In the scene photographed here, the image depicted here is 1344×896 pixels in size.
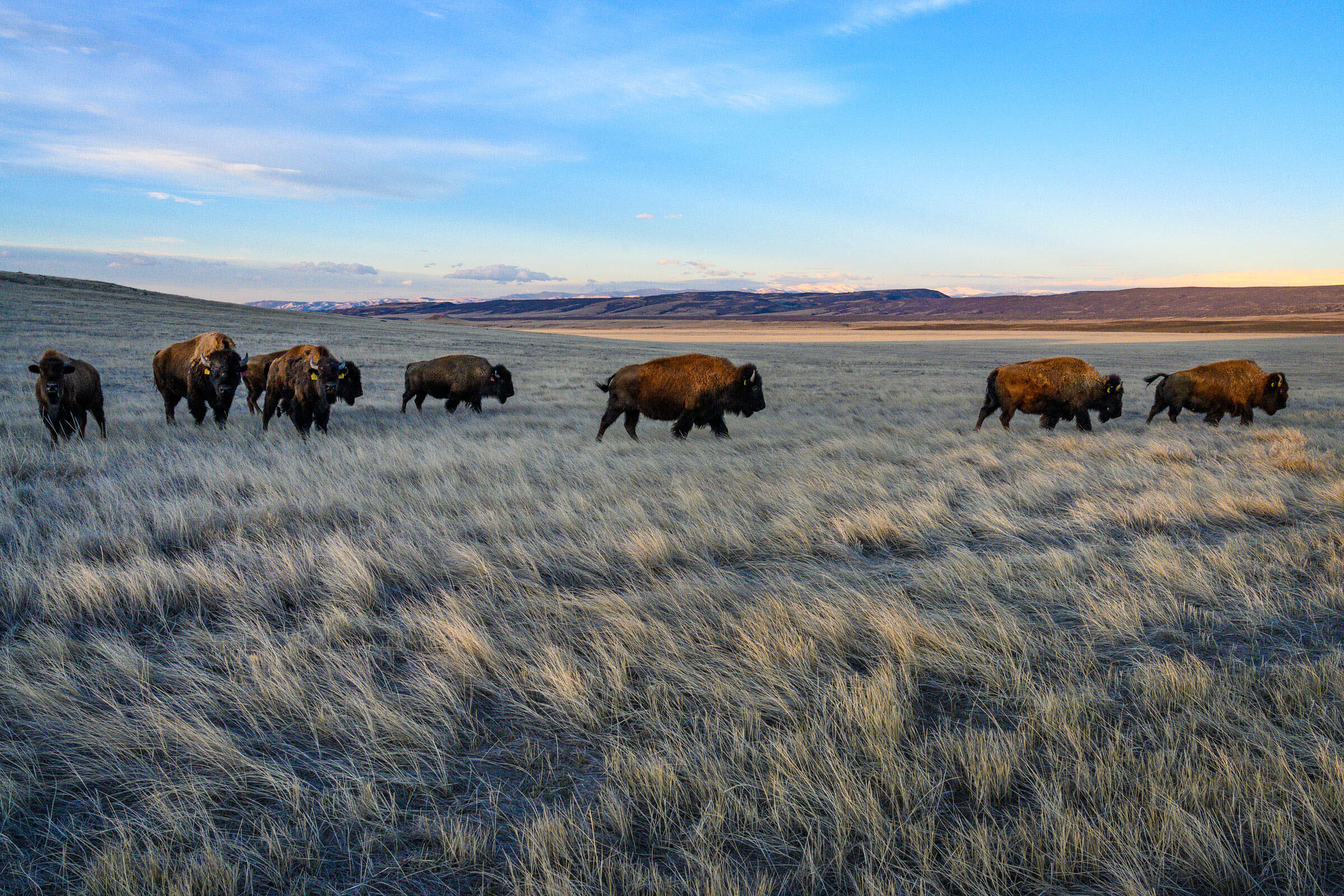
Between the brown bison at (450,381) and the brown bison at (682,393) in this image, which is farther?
the brown bison at (450,381)

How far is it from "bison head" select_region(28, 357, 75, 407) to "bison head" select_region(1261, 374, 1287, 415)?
73.3 ft

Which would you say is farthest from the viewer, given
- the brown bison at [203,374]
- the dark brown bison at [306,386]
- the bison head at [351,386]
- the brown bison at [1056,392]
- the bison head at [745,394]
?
the bison head at [351,386]

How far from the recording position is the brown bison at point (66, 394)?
32.0 ft

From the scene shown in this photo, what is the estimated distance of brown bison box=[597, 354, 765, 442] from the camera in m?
12.2

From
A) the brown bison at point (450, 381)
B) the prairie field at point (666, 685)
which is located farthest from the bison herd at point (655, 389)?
the prairie field at point (666, 685)

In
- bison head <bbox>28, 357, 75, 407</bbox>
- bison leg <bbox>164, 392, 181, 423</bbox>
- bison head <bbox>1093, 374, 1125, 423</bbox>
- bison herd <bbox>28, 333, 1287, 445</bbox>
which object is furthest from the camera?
bison head <bbox>1093, 374, 1125, 423</bbox>

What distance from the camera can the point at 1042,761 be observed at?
2580 millimetres

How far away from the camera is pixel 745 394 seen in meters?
12.4

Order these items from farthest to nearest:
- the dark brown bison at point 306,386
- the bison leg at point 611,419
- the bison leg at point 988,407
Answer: the bison leg at point 988,407 < the bison leg at point 611,419 < the dark brown bison at point 306,386

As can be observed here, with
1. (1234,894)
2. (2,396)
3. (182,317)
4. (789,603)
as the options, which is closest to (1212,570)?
(789,603)

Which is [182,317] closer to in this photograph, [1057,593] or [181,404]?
[181,404]

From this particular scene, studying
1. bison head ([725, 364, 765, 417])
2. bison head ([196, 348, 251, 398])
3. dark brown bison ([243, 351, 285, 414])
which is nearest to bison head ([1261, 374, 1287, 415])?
bison head ([725, 364, 765, 417])

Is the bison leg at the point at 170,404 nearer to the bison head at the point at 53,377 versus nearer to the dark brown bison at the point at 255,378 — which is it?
the dark brown bison at the point at 255,378

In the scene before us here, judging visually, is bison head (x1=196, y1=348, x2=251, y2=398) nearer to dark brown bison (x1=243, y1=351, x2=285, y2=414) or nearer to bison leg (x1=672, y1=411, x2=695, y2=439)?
dark brown bison (x1=243, y1=351, x2=285, y2=414)
